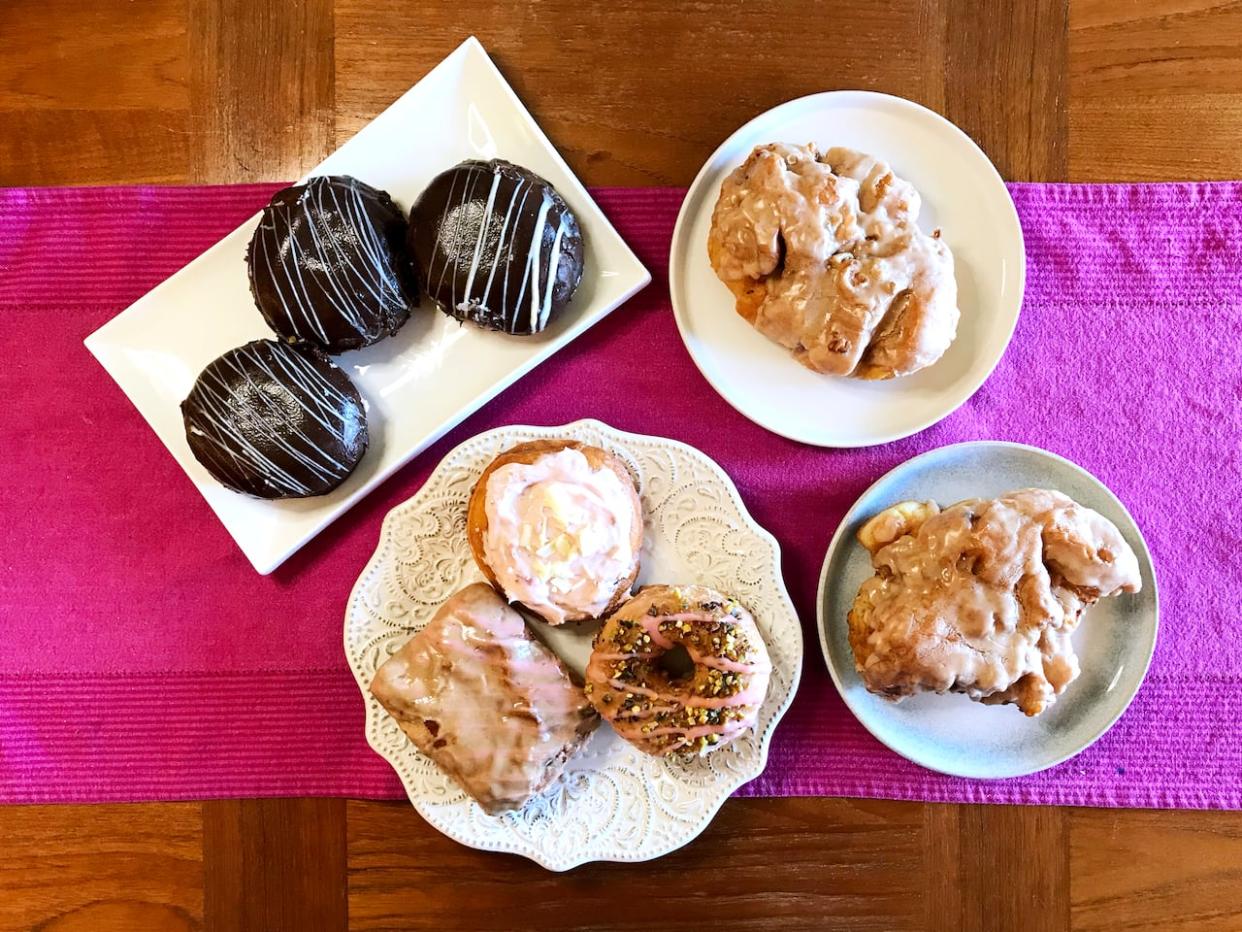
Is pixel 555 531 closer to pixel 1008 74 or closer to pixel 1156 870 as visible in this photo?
pixel 1008 74

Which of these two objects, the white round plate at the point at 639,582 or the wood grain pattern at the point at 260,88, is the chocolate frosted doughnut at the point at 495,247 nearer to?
the white round plate at the point at 639,582

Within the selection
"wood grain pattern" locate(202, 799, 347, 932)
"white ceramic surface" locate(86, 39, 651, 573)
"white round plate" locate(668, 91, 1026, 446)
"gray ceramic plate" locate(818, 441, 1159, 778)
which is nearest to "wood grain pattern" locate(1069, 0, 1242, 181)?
"white round plate" locate(668, 91, 1026, 446)

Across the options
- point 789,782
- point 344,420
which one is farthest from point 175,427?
point 789,782

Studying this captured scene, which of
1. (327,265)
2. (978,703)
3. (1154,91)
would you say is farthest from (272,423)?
(1154,91)

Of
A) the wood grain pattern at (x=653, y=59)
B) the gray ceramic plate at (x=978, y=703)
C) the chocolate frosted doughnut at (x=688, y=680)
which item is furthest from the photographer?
the wood grain pattern at (x=653, y=59)

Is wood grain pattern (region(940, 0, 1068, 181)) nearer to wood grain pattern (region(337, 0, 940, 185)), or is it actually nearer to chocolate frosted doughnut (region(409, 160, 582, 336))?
wood grain pattern (region(337, 0, 940, 185))

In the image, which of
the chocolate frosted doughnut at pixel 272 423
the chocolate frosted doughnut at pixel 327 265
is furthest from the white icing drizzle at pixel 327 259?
the chocolate frosted doughnut at pixel 272 423
